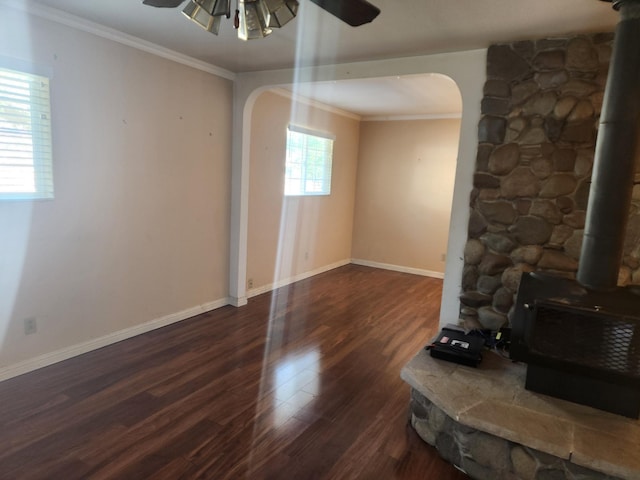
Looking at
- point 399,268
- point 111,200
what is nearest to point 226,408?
point 111,200

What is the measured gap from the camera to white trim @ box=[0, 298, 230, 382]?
2.70 meters

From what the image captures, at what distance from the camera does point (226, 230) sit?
13.8 ft

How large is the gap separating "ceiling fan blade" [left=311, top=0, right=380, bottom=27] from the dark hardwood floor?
2087 mm

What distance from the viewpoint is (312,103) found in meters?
5.35

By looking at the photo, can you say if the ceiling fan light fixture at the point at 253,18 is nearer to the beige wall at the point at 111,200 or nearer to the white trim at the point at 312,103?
the beige wall at the point at 111,200

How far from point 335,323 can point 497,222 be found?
183cm

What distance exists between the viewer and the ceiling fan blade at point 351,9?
1563 mm

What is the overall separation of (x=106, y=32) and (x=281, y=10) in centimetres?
191

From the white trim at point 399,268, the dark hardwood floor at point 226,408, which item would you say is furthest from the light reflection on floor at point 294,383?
the white trim at point 399,268

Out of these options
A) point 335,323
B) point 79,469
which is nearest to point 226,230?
point 335,323

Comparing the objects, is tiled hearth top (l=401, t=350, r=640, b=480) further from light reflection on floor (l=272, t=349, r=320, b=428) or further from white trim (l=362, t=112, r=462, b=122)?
white trim (l=362, t=112, r=462, b=122)

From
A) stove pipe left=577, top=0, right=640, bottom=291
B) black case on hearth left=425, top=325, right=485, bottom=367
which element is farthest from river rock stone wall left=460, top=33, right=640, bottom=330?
stove pipe left=577, top=0, right=640, bottom=291

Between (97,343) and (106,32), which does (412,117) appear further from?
(97,343)

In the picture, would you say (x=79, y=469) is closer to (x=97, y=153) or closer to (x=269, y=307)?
(x=97, y=153)
